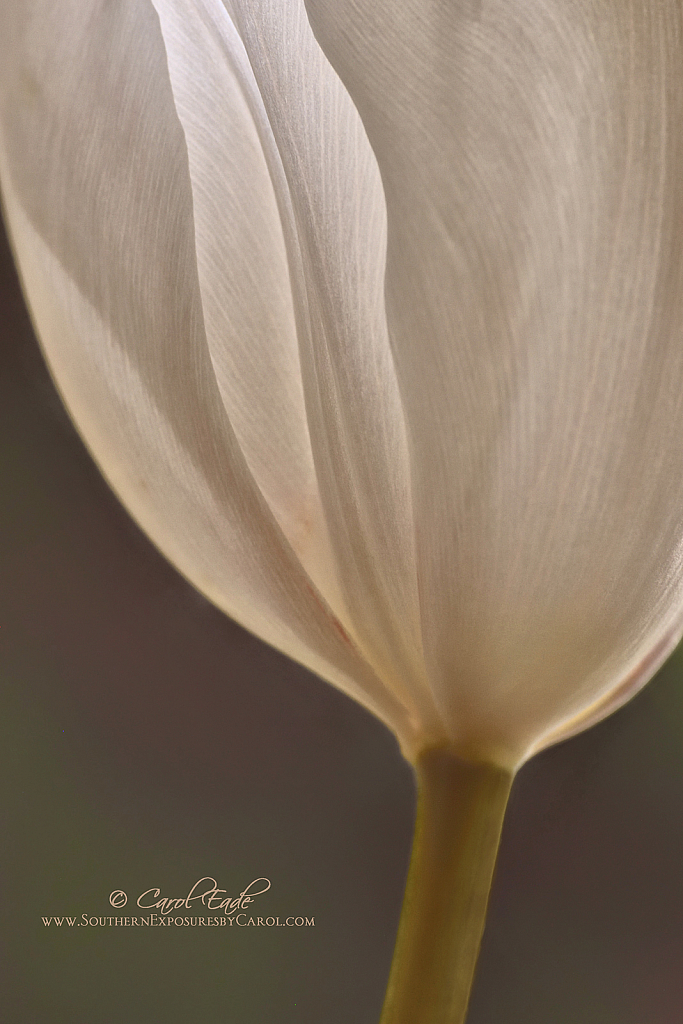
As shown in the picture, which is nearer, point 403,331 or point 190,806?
point 403,331

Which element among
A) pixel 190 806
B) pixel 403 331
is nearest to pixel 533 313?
pixel 403 331

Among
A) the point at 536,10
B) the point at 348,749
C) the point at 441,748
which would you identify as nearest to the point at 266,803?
the point at 348,749

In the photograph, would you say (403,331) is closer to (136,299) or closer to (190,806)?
(136,299)

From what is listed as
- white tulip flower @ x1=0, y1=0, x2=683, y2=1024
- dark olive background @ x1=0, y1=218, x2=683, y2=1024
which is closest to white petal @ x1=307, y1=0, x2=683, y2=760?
white tulip flower @ x1=0, y1=0, x2=683, y2=1024

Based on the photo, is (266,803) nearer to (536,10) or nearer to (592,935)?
(592,935)

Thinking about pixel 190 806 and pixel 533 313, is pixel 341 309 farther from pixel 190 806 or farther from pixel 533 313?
pixel 190 806

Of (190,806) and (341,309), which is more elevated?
(341,309)
